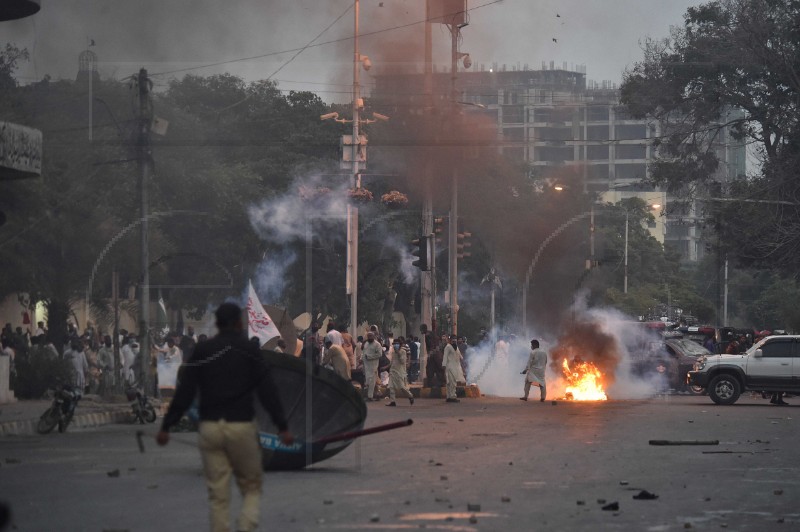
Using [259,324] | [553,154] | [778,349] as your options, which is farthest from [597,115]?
[259,324]

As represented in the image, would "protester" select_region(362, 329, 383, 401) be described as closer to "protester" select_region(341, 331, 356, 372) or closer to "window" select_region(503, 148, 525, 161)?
"protester" select_region(341, 331, 356, 372)

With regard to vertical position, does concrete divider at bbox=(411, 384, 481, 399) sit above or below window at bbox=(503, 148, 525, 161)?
below

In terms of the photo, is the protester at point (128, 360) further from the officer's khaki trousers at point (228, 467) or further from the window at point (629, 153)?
the window at point (629, 153)

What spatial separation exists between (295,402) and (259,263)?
45.5m

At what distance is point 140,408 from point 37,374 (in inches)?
263

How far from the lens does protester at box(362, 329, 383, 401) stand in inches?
1185

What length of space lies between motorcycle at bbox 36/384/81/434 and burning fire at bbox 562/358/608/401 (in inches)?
660

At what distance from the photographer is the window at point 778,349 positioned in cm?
3086

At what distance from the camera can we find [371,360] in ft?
100

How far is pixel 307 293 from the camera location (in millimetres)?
58281

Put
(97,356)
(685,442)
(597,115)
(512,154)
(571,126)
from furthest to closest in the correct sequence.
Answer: (597,115), (571,126), (512,154), (97,356), (685,442)

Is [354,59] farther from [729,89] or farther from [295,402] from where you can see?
[295,402]

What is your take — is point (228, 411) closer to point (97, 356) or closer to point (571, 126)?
point (97, 356)

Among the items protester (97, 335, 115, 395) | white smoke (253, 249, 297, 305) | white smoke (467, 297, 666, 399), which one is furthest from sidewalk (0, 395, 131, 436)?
white smoke (253, 249, 297, 305)
